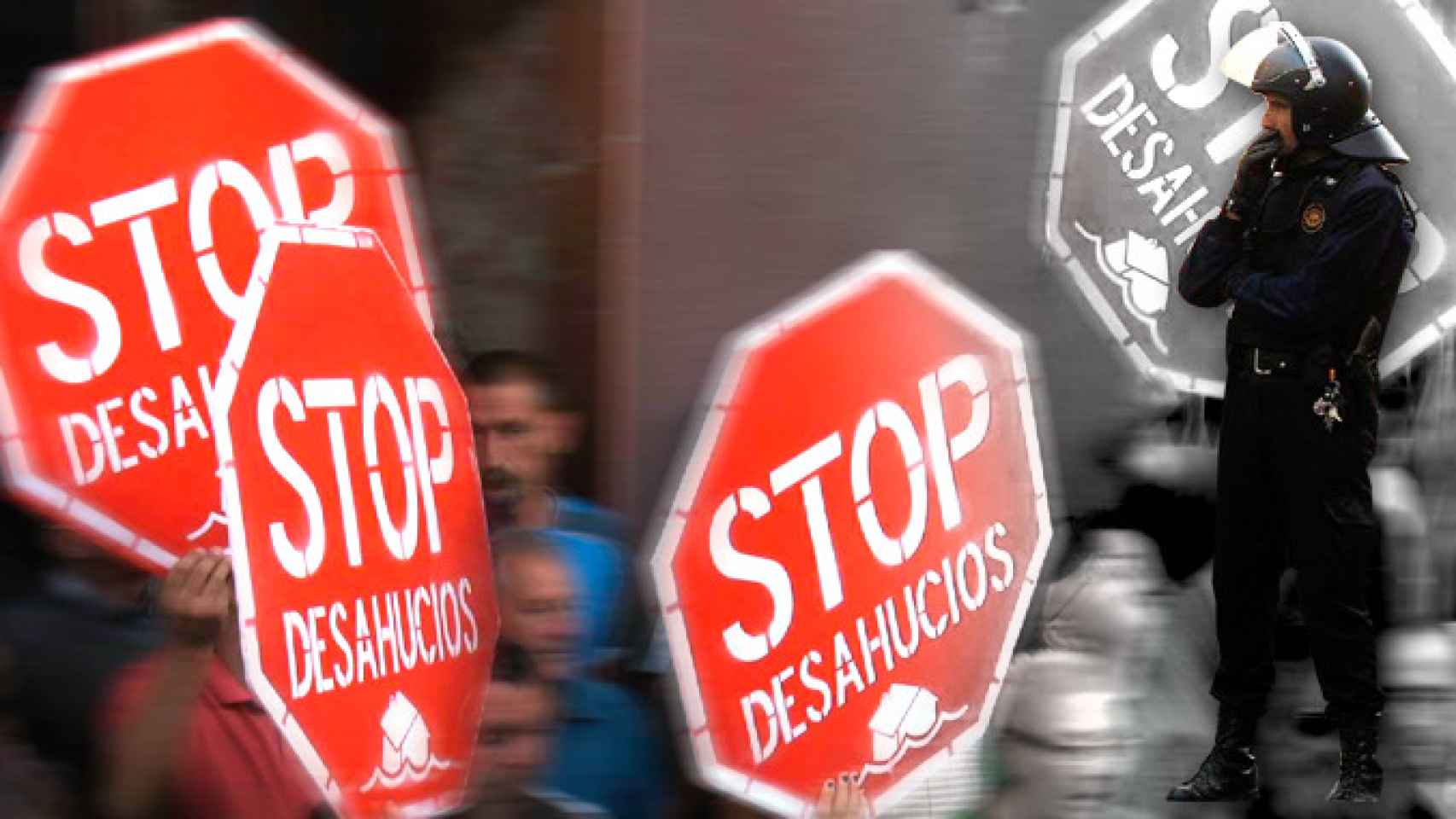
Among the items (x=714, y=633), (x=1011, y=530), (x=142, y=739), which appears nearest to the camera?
(x=142, y=739)

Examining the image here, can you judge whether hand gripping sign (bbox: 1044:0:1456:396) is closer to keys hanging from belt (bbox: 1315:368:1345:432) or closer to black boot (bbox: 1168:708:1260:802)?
keys hanging from belt (bbox: 1315:368:1345:432)

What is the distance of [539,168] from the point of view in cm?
549

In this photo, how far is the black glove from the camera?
595cm

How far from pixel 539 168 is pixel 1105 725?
1977 millimetres

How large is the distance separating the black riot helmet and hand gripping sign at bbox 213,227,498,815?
2220 mm

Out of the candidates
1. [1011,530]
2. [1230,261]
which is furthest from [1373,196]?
[1011,530]

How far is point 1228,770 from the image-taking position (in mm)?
6121

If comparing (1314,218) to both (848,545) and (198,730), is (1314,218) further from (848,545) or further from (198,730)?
(198,730)

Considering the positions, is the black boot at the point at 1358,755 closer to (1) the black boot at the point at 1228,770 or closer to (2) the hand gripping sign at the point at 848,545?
(1) the black boot at the point at 1228,770

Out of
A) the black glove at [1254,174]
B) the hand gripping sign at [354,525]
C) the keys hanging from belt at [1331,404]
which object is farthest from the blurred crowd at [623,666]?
the black glove at [1254,174]

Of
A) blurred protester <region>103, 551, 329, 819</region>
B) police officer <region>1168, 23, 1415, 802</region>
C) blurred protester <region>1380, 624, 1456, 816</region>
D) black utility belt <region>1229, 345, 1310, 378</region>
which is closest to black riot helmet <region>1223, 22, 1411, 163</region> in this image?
police officer <region>1168, 23, 1415, 802</region>

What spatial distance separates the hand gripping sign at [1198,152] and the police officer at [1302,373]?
81mm

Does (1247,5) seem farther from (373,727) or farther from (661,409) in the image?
(373,727)

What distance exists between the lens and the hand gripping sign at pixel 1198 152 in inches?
240
